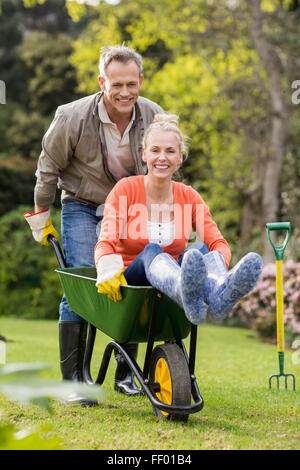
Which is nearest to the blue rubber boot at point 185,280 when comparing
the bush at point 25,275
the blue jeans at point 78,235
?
the blue jeans at point 78,235

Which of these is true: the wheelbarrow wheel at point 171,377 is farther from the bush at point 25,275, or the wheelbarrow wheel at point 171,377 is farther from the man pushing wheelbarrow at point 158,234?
the bush at point 25,275

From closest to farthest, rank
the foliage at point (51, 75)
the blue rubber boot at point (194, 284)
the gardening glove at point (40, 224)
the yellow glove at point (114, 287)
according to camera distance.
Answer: the blue rubber boot at point (194, 284)
the yellow glove at point (114, 287)
the gardening glove at point (40, 224)
the foliage at point (51, 75)

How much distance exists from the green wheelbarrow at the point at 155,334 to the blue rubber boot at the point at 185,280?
0.09 metres

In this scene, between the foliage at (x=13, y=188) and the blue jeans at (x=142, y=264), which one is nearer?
the blue jeans at (x=142, y=264)

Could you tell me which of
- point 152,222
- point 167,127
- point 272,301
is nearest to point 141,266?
point 152,222

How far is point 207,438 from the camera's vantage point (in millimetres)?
2133

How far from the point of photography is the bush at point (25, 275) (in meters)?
9.62

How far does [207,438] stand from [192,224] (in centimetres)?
93

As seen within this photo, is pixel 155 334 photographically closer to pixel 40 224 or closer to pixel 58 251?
pixel 58 251

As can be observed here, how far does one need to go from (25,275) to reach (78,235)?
743 cm

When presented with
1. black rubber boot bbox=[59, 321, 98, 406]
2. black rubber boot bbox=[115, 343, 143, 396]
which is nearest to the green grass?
black rubber boot bbox=[115, 343, 143, 396]

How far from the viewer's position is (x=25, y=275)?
33.2 feet

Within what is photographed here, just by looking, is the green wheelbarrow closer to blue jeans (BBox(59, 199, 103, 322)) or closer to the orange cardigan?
the orange cardigan
